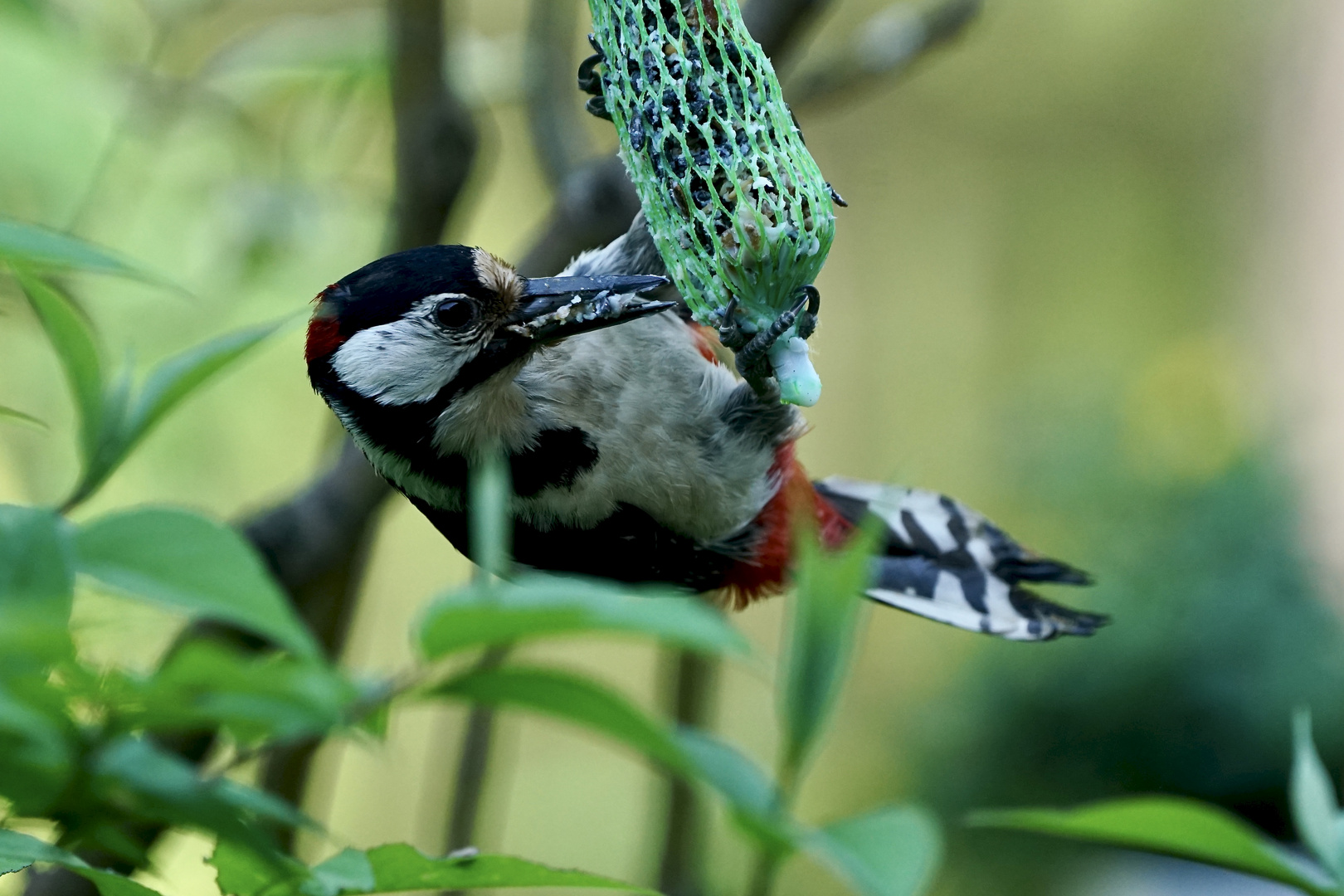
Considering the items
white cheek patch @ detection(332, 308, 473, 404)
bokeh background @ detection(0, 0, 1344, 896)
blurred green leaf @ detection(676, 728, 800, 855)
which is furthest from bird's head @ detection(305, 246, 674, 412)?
blurred green leaf @ detection(676, 728, 800, 855)

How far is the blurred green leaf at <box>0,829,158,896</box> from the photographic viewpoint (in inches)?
26.7

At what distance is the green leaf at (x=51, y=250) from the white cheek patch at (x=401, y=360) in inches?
30.8

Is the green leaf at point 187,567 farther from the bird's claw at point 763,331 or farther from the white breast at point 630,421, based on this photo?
the white breast at point 630,421

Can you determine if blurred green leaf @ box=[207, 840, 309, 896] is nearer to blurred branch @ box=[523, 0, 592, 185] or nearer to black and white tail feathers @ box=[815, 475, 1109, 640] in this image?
black and white tail feathers @ box=[815, 475, 1109, 640]

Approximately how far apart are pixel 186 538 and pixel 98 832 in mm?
208

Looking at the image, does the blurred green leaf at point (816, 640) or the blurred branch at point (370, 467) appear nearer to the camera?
the blurred green leaf at point (816, 640)

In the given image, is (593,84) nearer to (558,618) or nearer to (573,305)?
(573,305)

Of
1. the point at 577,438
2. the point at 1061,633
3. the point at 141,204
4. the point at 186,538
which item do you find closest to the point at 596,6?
the point at 577,438

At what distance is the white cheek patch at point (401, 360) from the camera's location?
1.48 m

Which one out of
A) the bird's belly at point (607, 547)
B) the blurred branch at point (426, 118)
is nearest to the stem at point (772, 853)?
the bird's belly at point (607, 547)

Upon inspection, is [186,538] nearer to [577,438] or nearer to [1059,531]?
[577,438]

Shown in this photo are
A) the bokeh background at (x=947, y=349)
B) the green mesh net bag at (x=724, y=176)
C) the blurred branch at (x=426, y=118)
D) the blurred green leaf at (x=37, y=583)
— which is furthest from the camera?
the bokeh background at (x=947, y=349)

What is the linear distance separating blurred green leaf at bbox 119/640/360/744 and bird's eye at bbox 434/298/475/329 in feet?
2.82

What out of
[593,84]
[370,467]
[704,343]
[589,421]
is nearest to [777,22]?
[593,84]
